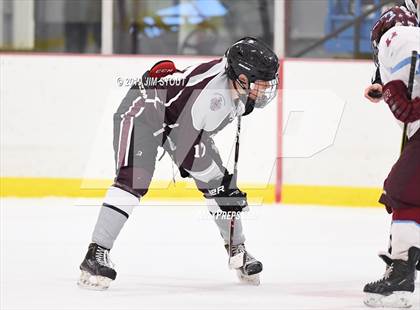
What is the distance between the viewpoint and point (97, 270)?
2.92 meters

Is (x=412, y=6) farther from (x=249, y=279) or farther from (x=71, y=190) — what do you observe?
(x=71, y=190)

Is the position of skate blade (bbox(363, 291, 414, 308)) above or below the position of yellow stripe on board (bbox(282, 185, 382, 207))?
above

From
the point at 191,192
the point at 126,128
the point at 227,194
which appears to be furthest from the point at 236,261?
the point at 191,192

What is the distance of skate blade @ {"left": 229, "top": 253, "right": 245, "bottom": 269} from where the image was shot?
10.1ft

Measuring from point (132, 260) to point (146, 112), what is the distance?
65 centimetres

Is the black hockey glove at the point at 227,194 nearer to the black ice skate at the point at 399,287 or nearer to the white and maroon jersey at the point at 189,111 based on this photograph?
the white and maroon jersey at the point at 189,111

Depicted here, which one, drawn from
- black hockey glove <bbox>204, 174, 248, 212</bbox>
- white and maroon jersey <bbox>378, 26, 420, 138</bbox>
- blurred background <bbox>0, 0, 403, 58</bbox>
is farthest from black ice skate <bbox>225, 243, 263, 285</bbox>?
blurred background <bbox>0, 0, 403, 58</bbox>

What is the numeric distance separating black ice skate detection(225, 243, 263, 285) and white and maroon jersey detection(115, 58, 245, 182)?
259mm

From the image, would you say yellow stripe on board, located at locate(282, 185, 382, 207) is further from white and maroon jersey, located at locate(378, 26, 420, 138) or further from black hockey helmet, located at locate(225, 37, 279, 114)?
white and maroon jersey, located at locate(378, 26, 420, 138)

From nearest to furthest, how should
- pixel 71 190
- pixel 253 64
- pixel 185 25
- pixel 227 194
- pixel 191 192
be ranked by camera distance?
pixel 253 64 < pixel 227 194 < pixel 191 192 < pixel 71 190 < pixel 185 25

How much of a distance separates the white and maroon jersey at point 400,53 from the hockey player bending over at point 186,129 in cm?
33

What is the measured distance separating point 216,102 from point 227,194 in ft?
0.97

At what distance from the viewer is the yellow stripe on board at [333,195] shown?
16.5 ft

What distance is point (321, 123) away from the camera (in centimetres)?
494
